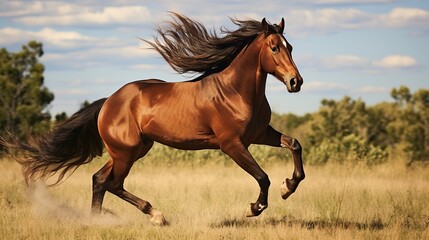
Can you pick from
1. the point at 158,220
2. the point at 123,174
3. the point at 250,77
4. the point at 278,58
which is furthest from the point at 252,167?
the point at 123,174

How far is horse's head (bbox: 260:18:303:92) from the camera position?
7445 millimetres

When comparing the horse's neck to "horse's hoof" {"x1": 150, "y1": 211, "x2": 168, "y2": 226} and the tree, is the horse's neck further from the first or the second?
the tree

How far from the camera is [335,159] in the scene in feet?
54.6

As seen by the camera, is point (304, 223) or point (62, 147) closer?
point (304, 223)

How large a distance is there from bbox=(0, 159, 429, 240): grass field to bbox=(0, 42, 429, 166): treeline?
1.00 metres

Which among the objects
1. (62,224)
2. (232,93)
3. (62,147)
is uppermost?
(232,93)

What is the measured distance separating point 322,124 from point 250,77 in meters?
36.5

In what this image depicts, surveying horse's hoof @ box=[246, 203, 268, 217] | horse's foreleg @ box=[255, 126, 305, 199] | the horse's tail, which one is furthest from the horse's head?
the horse's tail

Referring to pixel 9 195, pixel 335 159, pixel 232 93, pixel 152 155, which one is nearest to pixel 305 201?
pixel 232 93

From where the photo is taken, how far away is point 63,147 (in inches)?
391

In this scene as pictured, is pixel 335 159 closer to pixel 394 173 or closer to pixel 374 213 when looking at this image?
pixel 394 173

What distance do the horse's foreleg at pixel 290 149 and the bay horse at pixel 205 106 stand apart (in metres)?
0.01

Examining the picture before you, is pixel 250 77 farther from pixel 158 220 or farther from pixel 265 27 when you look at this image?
pixel 158 220

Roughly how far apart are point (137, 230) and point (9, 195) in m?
3.86
